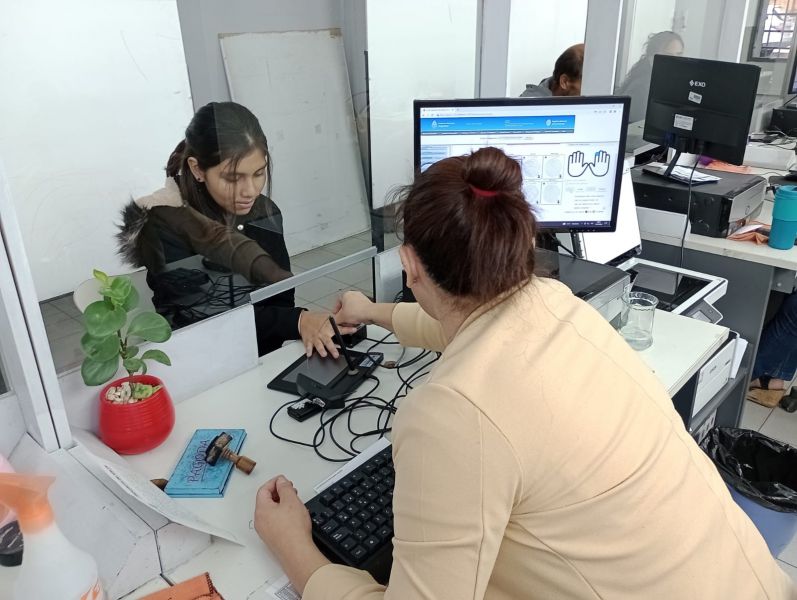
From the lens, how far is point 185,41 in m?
1.36

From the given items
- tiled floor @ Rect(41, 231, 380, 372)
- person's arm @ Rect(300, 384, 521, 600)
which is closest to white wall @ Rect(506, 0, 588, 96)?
tiled floor @ Rect(41, 231, 380, 372)

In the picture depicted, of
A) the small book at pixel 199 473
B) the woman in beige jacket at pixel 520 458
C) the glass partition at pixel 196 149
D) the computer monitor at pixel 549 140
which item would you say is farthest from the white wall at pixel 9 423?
the computer monitor at pixel 549 140

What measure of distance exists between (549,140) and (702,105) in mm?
1064

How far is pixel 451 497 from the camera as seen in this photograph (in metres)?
0.71

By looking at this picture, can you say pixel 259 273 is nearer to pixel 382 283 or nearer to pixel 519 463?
pixel 382 283

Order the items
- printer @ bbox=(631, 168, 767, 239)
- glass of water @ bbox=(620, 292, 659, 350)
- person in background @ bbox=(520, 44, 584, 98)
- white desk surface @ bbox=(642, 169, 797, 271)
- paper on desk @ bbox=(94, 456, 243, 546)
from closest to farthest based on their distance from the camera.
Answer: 1. paper on desk @ bbox=(94, 456, 243, 546)
2. glass of water @ bbox=(620, 292, 659, 350)
3. white desk surface @ bbox=(642, 169, 797, 271)
4. printer @ bbox=(631, 168, 767, 239)
5. person in background @ bbox=(520, 44, 584, 98)

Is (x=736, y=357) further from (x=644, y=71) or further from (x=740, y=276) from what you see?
(x=644, y=71)

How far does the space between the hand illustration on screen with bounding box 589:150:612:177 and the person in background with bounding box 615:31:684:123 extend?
164 cm

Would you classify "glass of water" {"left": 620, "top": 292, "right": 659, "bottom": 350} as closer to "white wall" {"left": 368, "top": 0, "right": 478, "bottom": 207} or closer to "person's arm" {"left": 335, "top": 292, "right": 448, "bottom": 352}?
"person's arm" {"left": 335, "top": 292, "right": 448, "bottom": 352}

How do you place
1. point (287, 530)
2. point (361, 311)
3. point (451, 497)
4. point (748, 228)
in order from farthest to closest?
point (748, 228) < point (361, 311) < point (287, 530) < point (451, 497)

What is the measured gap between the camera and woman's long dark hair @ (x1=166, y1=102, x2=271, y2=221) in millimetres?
1382

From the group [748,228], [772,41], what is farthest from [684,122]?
[772,41]

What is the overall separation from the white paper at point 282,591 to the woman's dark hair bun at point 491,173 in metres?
0.60

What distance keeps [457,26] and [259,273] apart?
103 cm
